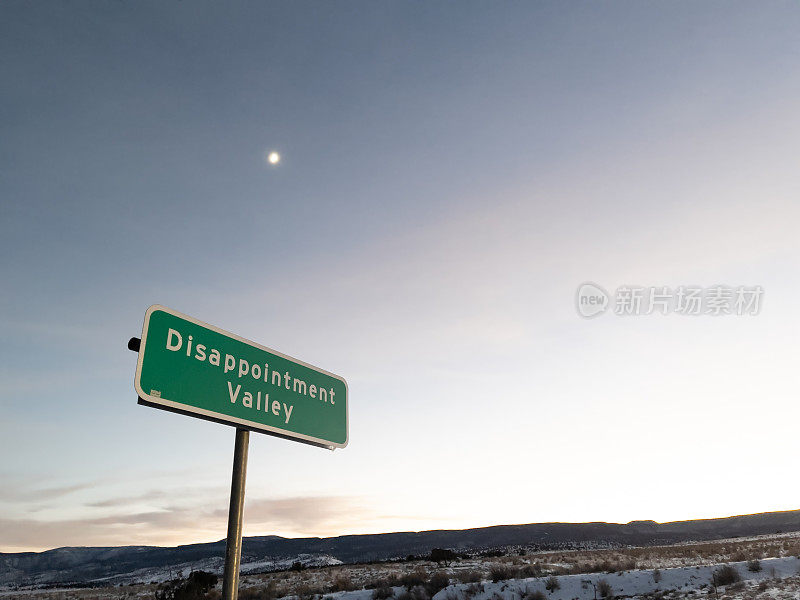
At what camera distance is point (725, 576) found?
1662cm

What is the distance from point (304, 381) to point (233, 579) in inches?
57.4

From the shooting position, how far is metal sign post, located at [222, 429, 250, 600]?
295cm

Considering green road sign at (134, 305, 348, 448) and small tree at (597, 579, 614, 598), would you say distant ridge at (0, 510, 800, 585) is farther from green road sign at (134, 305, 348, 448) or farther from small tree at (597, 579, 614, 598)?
green road sign at (134, 305, 348, 448)

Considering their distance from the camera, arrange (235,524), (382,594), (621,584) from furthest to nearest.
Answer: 1. (382,594)
2. (621,584)
3. (235,524)

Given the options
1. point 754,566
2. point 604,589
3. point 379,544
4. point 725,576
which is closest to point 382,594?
point 604,589

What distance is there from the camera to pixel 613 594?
17.1 metres

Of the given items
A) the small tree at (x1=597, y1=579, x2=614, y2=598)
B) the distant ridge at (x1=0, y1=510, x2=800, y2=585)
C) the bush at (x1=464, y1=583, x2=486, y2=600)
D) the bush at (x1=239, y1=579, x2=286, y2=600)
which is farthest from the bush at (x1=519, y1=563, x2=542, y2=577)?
the distant ridge at (x1=0, y1=510, x2=800, y2=585)

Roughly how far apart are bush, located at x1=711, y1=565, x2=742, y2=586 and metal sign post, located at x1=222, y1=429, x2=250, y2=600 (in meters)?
18.2

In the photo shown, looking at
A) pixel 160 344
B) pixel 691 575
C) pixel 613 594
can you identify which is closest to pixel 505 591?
pixel 613 594

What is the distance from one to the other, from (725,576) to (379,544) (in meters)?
131

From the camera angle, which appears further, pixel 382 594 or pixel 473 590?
pixel 382 594

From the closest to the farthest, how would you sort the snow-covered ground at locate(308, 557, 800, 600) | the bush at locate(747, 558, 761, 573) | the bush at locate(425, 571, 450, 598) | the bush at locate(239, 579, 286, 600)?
the snow-covered ground at locate(308, 557, 800, 600), the bush at locate(747, 558, 761, 573), the bush at locate(425, 571, 450, 598), the bush at locate(239, 579, 286, 600)

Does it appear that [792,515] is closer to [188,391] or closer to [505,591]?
[505,591]

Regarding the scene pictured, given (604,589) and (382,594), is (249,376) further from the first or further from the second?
(382,594)
